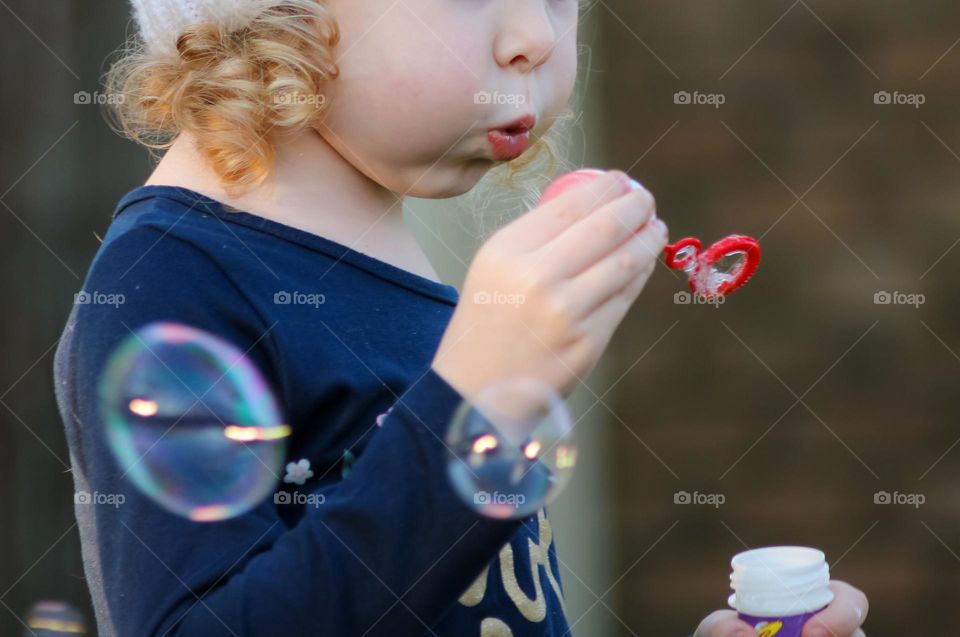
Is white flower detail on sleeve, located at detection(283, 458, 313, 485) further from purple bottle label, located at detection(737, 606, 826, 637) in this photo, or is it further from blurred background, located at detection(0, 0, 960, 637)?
blurred background, located at detection(0, 0, 960, 637)

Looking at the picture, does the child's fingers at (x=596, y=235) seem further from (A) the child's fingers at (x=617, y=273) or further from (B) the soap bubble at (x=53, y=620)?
(B) the soap bubble at (x=53, y=620)

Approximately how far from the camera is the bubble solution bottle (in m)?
1.15

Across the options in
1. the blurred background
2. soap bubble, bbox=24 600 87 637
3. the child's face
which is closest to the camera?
the child's face

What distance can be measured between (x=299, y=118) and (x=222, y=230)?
115 millimetres

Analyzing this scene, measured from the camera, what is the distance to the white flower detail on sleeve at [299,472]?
98cm

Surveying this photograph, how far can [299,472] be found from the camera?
3.21ft

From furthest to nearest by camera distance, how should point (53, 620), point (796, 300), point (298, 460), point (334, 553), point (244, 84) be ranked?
point (796, 300) < point (53, 620) < point (244, 84) < point (298, 460) < point (334, 553)

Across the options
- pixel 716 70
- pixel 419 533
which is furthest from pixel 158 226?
pixel 716 70

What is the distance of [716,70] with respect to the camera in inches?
108

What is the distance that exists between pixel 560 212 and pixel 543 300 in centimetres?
7

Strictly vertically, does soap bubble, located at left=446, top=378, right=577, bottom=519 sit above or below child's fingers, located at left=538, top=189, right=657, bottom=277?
below

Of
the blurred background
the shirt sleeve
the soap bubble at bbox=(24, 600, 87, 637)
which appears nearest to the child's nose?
the shirt sleeve

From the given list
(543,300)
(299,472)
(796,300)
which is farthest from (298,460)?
(796,300)

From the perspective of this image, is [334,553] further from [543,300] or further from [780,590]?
[780,590]
